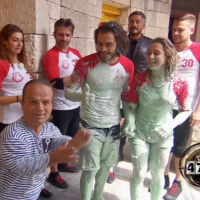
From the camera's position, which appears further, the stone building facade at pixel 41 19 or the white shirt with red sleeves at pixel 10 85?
the stone building facade at pixel 41 19

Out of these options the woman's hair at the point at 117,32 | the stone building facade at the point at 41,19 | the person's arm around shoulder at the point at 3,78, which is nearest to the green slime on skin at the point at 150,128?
the woman's hair at the point at 117,32

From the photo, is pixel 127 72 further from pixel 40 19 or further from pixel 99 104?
pixel 40 19

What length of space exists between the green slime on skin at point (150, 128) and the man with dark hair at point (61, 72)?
0.66 m

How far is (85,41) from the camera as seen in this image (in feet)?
10.6

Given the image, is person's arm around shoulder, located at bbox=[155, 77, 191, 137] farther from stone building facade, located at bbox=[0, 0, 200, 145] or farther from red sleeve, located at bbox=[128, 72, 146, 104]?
stone building facade, located at bbox=[0, 0, 200, 145]

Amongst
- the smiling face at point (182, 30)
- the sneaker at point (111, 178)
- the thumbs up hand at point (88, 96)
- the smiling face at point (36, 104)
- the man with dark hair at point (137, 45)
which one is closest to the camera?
the smiling face at point (36, 104)

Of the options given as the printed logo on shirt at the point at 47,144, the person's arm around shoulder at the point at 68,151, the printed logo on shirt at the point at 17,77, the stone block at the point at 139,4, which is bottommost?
the printed logo on shirt at the point at 47,144

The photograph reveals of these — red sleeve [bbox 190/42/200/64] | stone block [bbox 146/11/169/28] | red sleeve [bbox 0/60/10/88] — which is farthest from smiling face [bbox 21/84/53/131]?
stone block [bbox 146/11/169/28]

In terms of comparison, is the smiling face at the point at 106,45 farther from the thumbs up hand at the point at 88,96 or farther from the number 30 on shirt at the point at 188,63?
the number 30 on shirt at the point at 188,63

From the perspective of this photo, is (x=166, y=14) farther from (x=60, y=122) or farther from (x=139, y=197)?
(x=139, y=197)

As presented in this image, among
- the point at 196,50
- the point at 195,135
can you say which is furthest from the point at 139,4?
the point at 196,50

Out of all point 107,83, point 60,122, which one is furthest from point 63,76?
point 107,83

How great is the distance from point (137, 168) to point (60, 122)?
2.86ft

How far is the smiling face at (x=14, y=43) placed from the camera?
1858 millimetres
